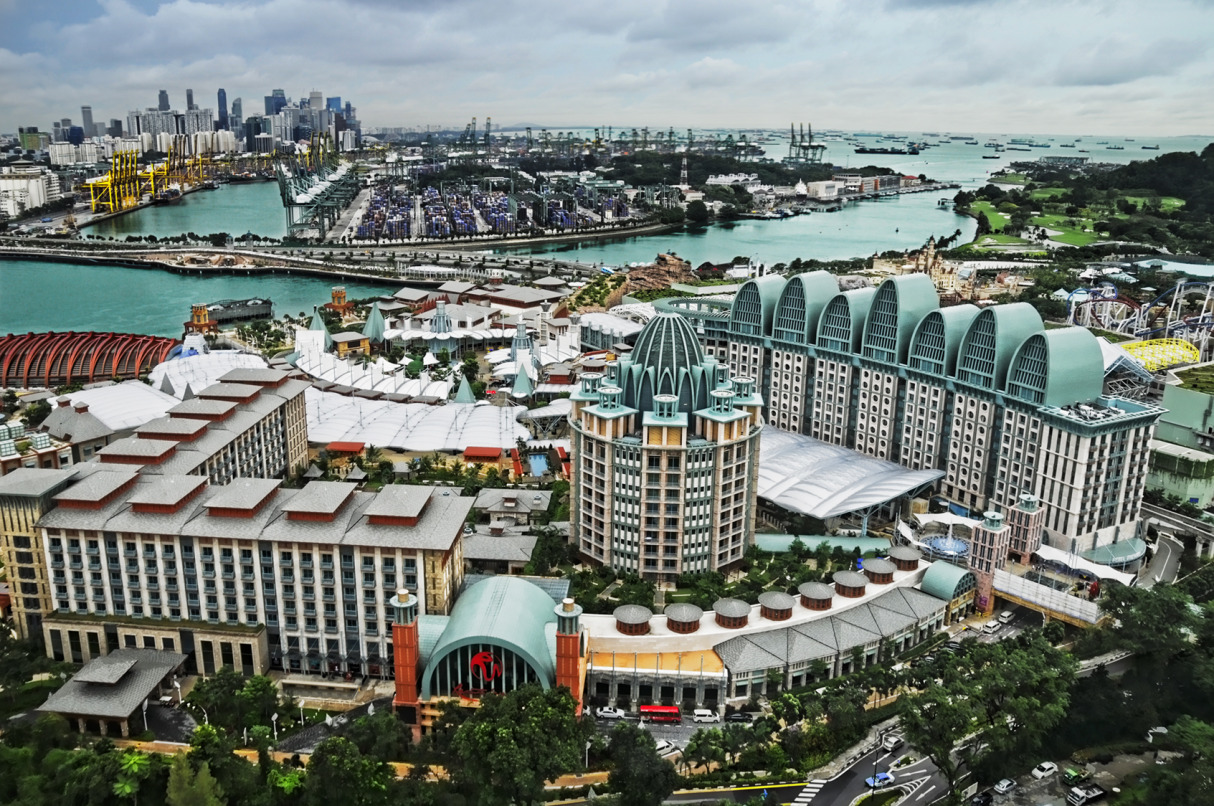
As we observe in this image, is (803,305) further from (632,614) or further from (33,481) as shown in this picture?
(33,481)

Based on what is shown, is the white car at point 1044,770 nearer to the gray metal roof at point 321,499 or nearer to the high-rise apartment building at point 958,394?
the high-rise apartment building at point 958,394

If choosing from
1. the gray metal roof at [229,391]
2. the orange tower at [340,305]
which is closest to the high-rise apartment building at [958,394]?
the gray metal roof at [229,391]

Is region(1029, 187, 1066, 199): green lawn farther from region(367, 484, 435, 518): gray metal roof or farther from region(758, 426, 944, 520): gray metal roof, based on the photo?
region(367, 484, 435, 518): gray metal roof

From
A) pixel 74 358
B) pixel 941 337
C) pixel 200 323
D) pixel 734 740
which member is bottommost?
pixel 734 740

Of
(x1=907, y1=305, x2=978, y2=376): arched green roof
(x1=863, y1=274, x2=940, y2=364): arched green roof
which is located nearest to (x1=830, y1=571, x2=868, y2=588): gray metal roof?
(x1=907, y1=305, x2=978, y2=376): arched green roof

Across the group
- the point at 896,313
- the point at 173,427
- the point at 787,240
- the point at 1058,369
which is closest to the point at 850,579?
the point at 1058,369

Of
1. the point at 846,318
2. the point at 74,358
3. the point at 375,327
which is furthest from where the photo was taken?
the point at 375,327

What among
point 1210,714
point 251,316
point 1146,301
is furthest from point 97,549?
point 1146,301
